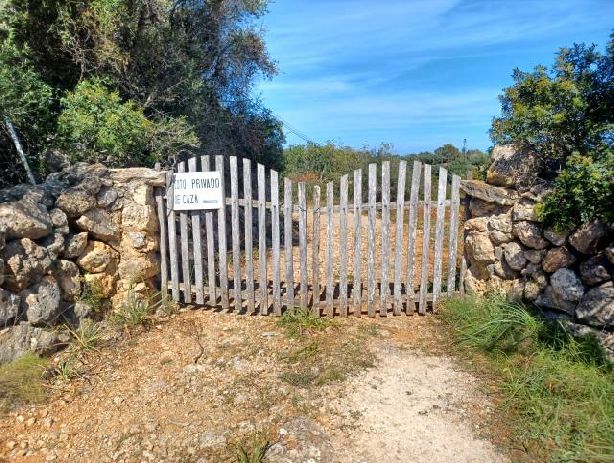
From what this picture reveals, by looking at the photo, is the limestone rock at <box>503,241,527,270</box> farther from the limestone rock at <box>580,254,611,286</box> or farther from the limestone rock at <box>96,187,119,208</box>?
the limestone rock at <box>96,187,119,208</box>

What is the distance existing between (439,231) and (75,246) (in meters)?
3.86

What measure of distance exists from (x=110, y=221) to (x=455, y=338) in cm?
387

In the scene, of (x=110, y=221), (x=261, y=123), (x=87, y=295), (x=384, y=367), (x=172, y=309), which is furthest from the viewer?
(x=261, y=123)

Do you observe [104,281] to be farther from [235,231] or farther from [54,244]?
[235,231]

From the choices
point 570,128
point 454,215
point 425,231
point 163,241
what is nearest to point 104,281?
point 163,241

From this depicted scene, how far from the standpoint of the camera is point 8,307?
11.7ft

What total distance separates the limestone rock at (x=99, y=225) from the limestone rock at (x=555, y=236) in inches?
174

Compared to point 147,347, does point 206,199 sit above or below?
above

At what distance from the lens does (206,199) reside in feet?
16.0

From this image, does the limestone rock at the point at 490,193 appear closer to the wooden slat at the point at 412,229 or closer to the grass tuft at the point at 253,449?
the wooden slat at the point at 412,229

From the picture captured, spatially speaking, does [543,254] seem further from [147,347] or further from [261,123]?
[261,123]

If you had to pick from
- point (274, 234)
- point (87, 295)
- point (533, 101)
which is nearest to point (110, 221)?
point (87, 295)

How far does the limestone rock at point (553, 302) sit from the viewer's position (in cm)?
379

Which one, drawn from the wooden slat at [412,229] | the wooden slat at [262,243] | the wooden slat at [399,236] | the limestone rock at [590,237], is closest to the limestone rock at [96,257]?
the wooden slat at [262,243]
